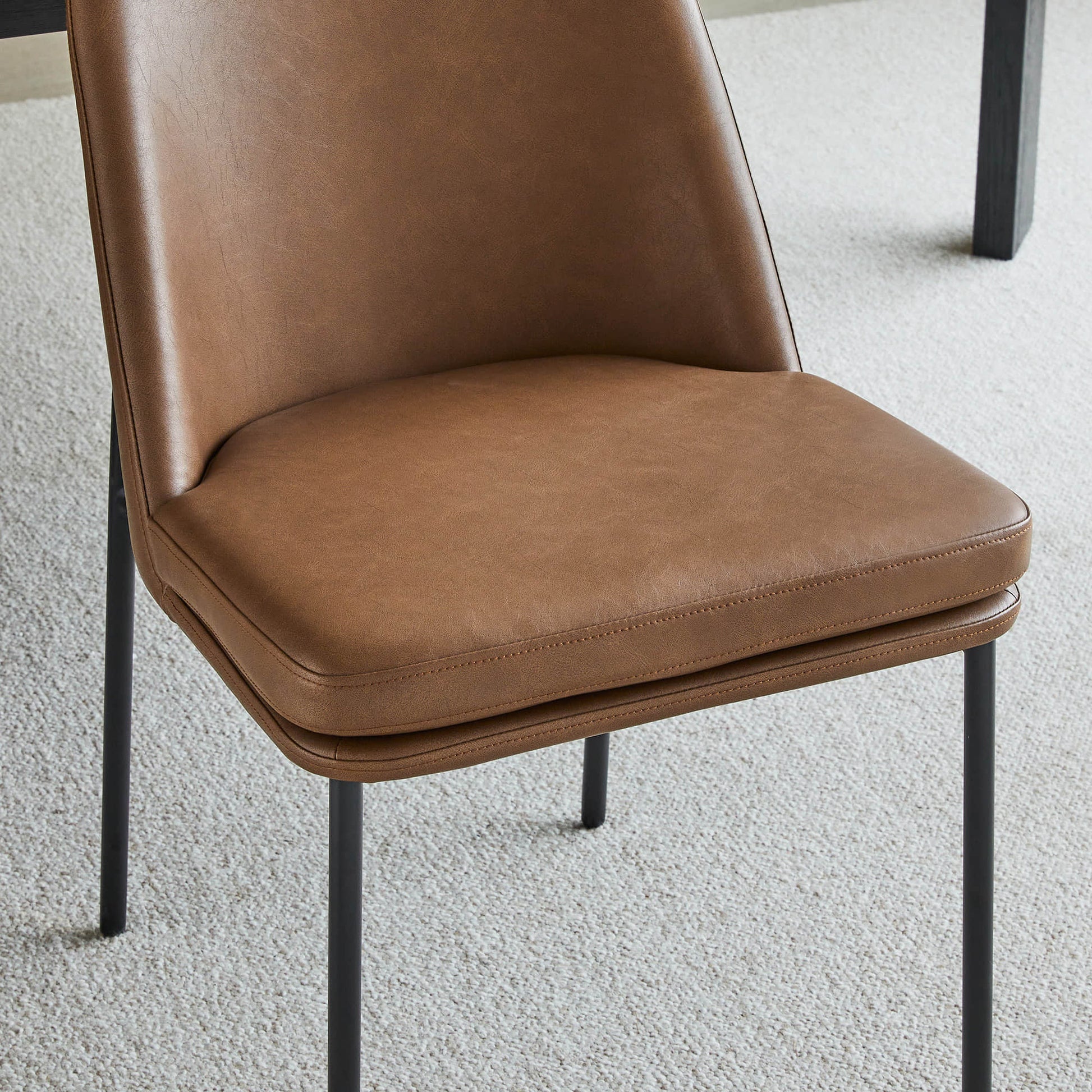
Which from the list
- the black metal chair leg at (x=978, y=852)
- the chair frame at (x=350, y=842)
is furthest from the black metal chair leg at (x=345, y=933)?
the black metal chair leg at (x=978, y=852)

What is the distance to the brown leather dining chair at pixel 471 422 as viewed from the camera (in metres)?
0.82

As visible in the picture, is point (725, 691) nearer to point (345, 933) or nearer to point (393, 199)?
point (345, 933)

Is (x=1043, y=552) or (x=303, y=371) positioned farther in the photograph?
(x=1043, y=552)

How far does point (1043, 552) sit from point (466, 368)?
2.82ft

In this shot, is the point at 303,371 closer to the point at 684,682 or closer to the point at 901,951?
the point at 684,682

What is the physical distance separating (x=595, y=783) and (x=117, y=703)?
0.42m

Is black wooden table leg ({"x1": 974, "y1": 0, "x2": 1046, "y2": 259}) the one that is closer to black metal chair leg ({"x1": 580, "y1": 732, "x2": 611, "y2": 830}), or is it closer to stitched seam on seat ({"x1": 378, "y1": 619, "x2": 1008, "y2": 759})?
black metal chair leg ({"x1": 580, "y1": 732, "x2": 611, "y2": 830})

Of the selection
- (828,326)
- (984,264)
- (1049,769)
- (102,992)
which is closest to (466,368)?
(102,992)

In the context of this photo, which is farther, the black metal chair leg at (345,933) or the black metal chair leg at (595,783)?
the black metal chair leg at (595,783)

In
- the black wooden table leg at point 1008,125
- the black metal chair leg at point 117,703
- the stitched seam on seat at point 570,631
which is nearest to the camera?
the stitched seam on seat at point 570,631

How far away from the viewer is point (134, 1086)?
3.58ft

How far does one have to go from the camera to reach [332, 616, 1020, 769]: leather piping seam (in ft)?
2.64

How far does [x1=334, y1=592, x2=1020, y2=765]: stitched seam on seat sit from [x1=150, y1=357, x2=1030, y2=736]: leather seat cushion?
0.05ft

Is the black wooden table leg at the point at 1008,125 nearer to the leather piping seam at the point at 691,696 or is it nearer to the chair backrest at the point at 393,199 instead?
the chair backrest at the point at 393,199
